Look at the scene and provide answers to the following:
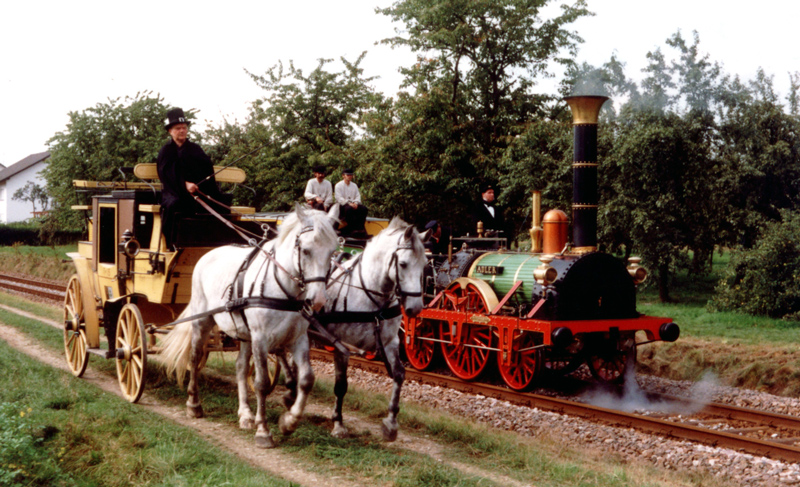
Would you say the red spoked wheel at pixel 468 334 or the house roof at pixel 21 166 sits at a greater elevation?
the house roof at pixel 21 166

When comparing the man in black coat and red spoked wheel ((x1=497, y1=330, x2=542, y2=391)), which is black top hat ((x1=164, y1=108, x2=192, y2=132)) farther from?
the man in black coat

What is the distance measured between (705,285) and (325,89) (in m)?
14.4

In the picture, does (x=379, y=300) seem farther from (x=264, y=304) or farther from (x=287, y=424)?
(x=287, y=424)

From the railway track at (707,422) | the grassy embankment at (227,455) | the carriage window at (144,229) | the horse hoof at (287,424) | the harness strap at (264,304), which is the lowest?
the railway track at (707,422)

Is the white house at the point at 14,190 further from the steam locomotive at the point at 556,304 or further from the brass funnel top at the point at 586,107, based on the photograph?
the brass funnel top at the point at 586,107

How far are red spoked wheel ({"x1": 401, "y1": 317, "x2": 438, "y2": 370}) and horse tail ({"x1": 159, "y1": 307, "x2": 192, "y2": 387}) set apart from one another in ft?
13.0

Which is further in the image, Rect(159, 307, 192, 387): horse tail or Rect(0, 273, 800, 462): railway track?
Rect(159, 307, 192, 387): horse tail

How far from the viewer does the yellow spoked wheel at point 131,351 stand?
7.86 meters

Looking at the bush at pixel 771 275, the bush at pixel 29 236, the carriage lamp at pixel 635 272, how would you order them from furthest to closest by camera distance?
1. the bush at pixel 29 236
2. the bush at pixel 771 275
3. the carriage lamp at pixel 635 272

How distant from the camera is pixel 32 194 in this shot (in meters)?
62.2

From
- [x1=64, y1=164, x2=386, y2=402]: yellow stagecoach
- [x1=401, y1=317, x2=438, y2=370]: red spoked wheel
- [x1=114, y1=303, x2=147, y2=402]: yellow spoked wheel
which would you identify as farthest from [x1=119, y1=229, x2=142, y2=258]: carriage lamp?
[x1=401, y1=317, x2=438, y2=370]: red spoked wheel

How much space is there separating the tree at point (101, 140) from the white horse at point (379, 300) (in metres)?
26.7

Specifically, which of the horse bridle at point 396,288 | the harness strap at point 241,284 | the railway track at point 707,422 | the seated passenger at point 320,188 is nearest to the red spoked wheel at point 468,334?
the railway track at point 707,422

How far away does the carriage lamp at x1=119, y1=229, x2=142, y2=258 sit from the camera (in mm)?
8203
